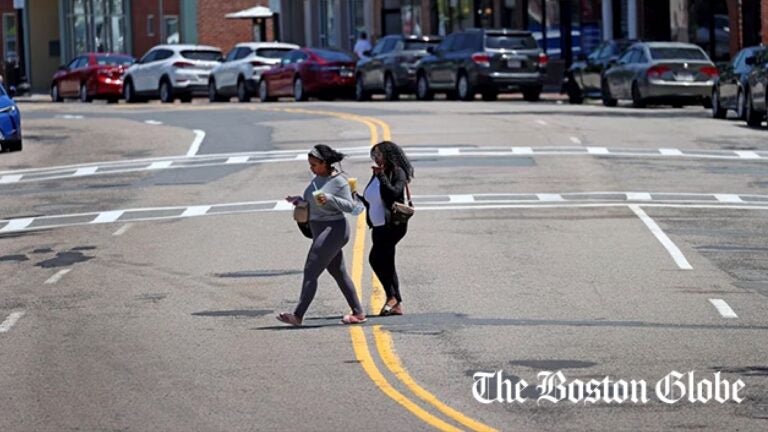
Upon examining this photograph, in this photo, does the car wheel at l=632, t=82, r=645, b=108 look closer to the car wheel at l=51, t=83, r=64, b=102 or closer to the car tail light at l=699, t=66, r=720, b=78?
the car tail light at l=699, t=66, r=720, b=78

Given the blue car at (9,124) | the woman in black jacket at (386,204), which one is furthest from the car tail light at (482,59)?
the woman in black jacket at (386,204)

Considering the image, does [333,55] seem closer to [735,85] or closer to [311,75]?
[311,75]

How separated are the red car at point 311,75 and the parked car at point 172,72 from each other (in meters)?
3.28

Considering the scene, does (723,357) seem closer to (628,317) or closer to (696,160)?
(628,317)

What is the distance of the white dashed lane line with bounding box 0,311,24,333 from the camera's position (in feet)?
52.1

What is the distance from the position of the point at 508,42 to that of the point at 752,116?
549 inches

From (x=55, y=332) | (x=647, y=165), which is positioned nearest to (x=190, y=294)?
(x=55, y=332)

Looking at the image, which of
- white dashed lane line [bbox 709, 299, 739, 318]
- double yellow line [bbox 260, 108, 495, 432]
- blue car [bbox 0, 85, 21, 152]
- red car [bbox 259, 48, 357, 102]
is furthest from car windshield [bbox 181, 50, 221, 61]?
white dashed lane line [bbox 709, 299, 739, 318]

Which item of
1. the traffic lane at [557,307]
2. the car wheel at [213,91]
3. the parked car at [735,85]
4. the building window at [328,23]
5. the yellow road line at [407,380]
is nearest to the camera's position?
the yellow road line at [407,380]

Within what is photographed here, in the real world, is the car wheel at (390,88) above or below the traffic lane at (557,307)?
above

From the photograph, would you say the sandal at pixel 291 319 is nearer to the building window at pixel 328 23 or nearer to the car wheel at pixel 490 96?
the car wheel at pixel 490 96

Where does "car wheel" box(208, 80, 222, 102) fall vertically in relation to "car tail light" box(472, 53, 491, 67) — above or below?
below

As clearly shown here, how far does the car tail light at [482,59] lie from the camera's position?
4816 centimetres

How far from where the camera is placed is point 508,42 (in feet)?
162
